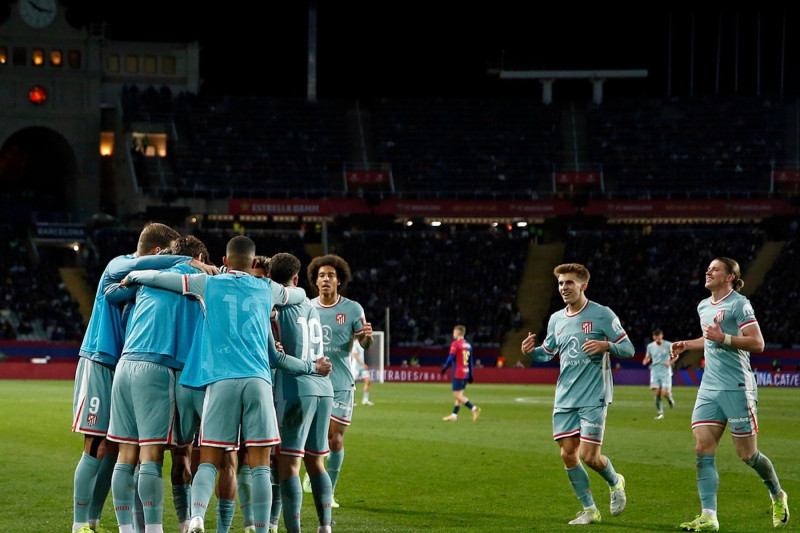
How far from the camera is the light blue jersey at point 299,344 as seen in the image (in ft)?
32.1

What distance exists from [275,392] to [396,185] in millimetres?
56080

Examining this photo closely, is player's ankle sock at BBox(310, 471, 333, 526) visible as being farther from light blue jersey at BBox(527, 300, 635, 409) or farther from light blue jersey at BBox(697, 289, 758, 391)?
light blue jersey at BBox(697, 289, 758, 391)

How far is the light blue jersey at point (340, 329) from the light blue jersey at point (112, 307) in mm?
2768

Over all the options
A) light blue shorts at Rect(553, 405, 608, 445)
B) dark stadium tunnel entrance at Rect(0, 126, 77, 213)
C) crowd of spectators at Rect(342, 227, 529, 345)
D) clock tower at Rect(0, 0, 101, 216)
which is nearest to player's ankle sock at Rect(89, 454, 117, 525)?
light blue shorts at Rect(553, 405, 608, 445)

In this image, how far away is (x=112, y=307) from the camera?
31.8ft

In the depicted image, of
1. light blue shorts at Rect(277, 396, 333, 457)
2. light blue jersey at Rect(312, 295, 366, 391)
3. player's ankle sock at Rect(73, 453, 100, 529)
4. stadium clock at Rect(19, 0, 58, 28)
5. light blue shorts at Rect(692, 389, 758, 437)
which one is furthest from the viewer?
stadium clock at Rect(19, 0, 58, 28)

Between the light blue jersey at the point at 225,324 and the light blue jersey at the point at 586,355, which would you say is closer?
the light blue jersey at the point at 225,324

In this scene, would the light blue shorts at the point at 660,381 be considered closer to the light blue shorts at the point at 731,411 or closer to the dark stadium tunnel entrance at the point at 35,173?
the light blue shorts at the point at 731,411

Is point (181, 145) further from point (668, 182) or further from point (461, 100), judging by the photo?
point (668, 182)

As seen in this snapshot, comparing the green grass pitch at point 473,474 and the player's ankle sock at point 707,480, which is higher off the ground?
the player's ankle sock at point 707,480

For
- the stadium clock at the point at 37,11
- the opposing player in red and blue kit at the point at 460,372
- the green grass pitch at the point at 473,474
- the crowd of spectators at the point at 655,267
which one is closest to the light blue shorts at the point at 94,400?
the green grass pitch at the point at 473,474

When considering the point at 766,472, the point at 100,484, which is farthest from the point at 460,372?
the point at 100,484

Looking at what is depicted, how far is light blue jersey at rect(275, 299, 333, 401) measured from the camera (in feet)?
32.1

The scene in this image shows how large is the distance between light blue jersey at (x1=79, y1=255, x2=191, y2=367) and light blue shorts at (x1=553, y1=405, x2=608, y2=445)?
4571 mm
